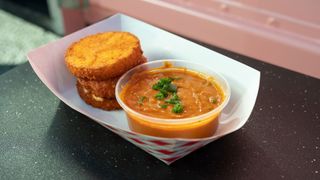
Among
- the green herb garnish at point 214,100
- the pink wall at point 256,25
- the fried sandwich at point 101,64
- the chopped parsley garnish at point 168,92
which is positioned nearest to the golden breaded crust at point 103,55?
the fried sandwich at point 101,64

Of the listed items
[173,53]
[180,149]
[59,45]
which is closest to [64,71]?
[59,45]

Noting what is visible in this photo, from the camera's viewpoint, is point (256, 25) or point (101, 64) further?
point (256, 25)

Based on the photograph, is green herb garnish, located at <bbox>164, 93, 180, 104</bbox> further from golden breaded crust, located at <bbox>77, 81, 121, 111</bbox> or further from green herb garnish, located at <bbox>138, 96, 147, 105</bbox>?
golden breaded crust, located at <bbox>77, 81, 121, 111</bbox>

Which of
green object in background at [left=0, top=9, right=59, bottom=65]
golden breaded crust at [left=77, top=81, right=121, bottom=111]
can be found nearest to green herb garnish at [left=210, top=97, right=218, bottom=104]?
golden breaded crust at [left=77, top=81, right=121, bottom=111]

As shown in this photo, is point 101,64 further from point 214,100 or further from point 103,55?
point 214,100

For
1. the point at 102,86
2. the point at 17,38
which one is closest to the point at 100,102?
the point at 102,86

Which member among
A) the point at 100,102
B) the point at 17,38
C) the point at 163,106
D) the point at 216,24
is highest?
the point at 163,106
